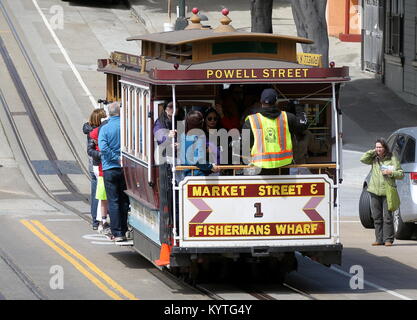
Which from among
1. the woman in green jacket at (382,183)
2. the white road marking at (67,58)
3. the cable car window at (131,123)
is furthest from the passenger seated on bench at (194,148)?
the white road marking at (67,58)

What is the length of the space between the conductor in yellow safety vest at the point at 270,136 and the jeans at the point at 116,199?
2965 mm

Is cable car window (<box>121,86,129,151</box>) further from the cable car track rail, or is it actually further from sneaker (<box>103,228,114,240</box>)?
the cable car track rail

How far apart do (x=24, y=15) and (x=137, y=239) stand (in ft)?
89.7

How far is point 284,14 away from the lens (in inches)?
1812

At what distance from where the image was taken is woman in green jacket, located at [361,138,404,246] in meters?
17.4

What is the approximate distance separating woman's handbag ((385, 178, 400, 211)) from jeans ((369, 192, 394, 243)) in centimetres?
14

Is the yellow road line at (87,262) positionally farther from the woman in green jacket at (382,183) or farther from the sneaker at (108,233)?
the woman in green jacket at (382,183)

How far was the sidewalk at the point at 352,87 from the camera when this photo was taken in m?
30.0

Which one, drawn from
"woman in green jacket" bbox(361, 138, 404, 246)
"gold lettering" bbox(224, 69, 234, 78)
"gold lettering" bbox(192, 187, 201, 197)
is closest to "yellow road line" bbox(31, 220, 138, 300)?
"gold lettering" bbox(192, 187, 201, 197)

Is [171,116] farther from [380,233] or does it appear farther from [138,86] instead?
[380,233]

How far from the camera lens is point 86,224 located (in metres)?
18.7

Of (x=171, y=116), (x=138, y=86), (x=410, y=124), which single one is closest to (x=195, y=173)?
(x=171, y=116)

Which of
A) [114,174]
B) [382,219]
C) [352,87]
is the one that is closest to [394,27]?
[352,87]

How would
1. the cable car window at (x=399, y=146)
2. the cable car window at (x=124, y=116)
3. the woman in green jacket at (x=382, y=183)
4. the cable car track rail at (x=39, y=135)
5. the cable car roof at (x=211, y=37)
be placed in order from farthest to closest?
the cable car track rail at (x=39, y=135)
the cable car window at (x=399, y=146)
the woman in green jacket at (x=382, y=183)
the cable car window at (x=124, y=116)
the cable car roof at (x=211, y=37)
